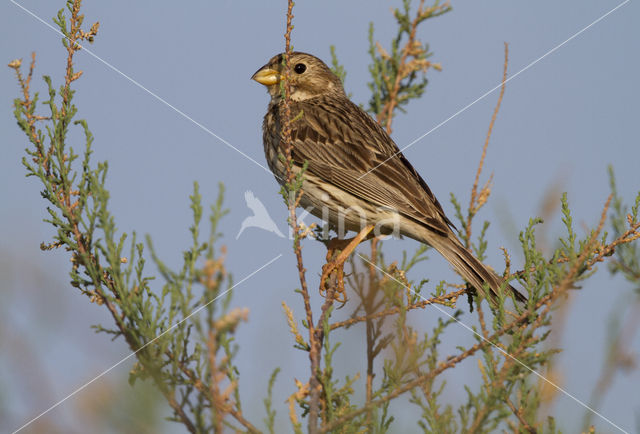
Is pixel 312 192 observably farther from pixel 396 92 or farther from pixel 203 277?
pixel 203 277

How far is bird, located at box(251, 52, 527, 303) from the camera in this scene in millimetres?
5320

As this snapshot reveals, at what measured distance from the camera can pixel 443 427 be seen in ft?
10.2

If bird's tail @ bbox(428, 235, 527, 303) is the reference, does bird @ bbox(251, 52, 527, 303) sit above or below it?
above

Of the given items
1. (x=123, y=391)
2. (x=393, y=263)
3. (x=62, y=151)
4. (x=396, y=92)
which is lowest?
(x=123, y=391)

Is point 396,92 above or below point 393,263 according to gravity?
above

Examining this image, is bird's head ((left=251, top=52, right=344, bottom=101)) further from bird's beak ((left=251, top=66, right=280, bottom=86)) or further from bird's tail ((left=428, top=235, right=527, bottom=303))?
bird's tail ((left=428, top=235, right=527, bottom=303))

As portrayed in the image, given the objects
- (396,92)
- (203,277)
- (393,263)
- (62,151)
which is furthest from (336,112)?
(203,277)

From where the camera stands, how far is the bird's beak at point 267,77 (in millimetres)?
6469

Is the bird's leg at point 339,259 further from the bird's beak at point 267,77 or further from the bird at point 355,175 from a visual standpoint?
the bird's beak at point 267,77

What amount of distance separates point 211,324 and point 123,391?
3.79ft

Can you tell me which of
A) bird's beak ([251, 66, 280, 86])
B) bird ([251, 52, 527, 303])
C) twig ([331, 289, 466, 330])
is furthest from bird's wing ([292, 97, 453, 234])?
twig ([331, 289, 466, 330])

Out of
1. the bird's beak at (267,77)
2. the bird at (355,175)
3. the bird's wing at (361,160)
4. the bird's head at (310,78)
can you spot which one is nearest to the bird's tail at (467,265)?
the bird at (355,175)

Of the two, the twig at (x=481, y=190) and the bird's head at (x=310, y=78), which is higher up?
the bird's head at (x=310, y=78)

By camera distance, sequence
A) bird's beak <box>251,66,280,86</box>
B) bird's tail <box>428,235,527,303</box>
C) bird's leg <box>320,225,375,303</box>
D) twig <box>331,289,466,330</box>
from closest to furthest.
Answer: twig <box>331,289,466,330</box>
bird's tail <box>428,235,527,303</box>
bird's leg <box>320,225,375,303</box>
bird's beak <box>251,66,280,86</box>
